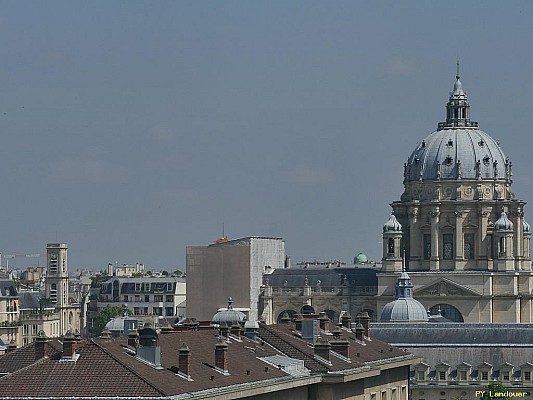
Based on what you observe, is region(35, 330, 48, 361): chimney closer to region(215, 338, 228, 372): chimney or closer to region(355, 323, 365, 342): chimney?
region(215, 338, 228, 372): chimney

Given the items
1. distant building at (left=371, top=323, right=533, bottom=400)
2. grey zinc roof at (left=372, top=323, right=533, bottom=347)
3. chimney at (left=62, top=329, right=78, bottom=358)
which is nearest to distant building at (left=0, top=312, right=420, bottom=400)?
chimney at (left=62, top=329, right=78, bottom=358)

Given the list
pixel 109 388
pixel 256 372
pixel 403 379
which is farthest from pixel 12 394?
pixel 403 379

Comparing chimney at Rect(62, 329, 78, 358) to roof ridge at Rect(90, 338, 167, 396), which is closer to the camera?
roof ridge at Rect(90, 338, 167, 396)

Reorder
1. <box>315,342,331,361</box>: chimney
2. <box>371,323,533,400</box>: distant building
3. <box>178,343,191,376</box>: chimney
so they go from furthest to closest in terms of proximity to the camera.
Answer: <box>371,323,533,400</box>: distant building < <box>315,342,331,361</box>: chimney < <box>178,343,191,376</box>: chimney

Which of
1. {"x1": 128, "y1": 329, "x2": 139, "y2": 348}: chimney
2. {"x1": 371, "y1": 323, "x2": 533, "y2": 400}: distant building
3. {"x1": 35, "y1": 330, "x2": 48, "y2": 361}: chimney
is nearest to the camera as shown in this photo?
{"x1": 128, "y1": 329, "x2": 139, "y2": 348}: chimney

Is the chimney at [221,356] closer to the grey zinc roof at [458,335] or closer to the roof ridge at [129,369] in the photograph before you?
the roof ridge at [129,369]

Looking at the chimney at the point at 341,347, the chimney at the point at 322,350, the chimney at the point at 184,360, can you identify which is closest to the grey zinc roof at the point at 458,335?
the chimney at the point at 341,347

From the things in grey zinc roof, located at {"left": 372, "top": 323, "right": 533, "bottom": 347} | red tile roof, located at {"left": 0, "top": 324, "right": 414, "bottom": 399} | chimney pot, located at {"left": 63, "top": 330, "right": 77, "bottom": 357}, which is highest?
grey zinc roof, located at {"left": 372, "top": 323, "right": 533, "bottom": 347}

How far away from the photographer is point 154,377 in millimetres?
72312

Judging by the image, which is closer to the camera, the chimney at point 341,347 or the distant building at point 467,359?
the chimney at point 341,347

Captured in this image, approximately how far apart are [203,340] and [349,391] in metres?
9.43

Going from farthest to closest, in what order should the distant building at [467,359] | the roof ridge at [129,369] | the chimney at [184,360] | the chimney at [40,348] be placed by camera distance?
the distant building at [467,359] < the chimney at [40,348] < the chimney at [184,360] < the roof ridge at [129,369]

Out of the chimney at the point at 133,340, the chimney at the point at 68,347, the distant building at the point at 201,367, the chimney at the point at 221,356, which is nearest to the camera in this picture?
the distant building at the point at 201,367

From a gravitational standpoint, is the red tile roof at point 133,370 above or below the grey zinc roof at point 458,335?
below
